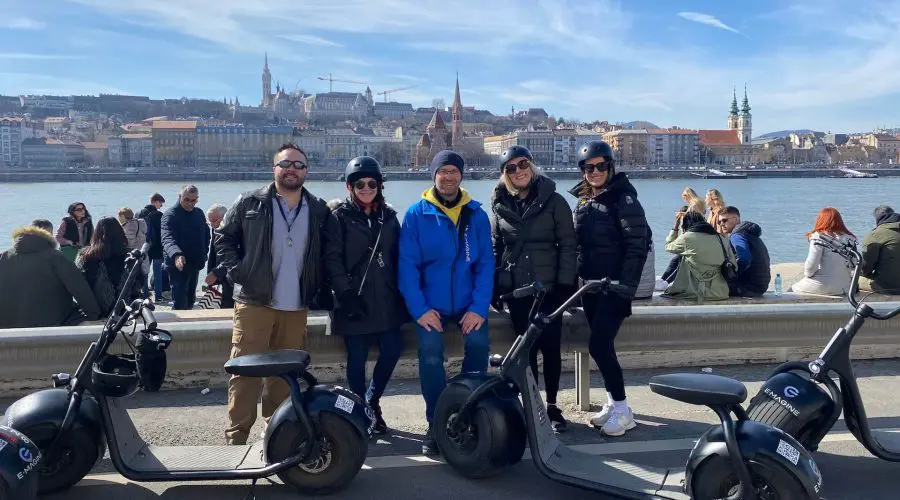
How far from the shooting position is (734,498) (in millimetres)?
3148

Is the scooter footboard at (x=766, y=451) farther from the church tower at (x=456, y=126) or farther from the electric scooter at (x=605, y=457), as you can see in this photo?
the church tower at (x=456, y=126)

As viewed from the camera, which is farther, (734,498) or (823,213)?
(823,213)

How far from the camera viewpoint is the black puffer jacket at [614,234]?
425 cm

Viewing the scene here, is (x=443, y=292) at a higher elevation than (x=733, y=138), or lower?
lower

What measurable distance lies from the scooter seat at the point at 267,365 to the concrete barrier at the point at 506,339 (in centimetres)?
103

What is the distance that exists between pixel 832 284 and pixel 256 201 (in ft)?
16.0

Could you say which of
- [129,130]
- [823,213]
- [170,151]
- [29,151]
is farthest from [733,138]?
[823,213]

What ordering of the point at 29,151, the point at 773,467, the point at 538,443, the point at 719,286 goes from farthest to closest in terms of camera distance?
the point at 29,151, the point at 719,286, the point at 538,443, the point at 773,467

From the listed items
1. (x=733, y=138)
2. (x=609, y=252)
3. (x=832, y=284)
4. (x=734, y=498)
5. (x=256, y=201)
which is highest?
(x=733, y=138)

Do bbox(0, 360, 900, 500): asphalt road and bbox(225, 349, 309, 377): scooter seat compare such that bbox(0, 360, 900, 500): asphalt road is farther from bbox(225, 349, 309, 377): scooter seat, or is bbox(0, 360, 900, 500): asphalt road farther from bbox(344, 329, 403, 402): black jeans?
bbox(225, 349, 309, 377): scooter seat

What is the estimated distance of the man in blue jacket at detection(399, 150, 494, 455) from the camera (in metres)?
4.18

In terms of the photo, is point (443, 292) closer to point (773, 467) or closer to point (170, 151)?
point (773, 467)

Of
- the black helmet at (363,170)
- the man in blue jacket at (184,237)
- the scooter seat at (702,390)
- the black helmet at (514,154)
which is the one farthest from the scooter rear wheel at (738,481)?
the man in blue jacket at (184,237)

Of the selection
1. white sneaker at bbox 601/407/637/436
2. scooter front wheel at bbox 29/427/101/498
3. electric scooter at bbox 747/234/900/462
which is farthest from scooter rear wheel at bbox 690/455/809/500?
scooter front wheel at bbox 29/427/101/498
